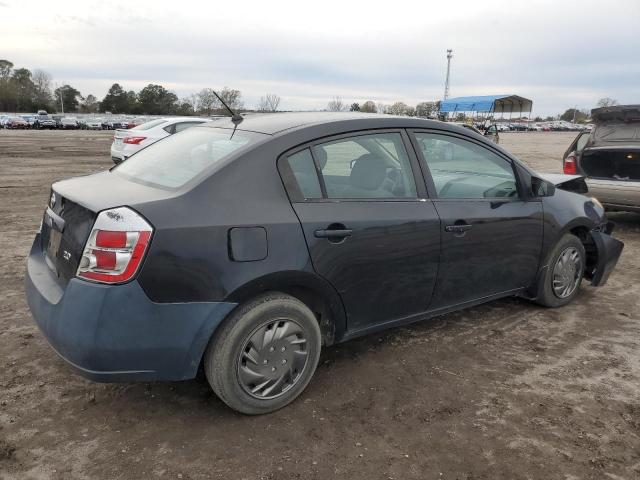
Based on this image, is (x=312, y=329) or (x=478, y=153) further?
(x=478, y=153)

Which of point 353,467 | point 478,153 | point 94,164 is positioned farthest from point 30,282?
point 94,164

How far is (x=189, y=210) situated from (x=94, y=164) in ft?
52.5

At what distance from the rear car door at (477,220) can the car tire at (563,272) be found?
25cm

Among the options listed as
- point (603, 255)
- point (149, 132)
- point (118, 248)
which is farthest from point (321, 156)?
point (149, 132)

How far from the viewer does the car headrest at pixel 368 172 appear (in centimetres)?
313

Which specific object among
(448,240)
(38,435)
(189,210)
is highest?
(189,210)

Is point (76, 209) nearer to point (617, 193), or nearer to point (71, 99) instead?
point (617, 193)

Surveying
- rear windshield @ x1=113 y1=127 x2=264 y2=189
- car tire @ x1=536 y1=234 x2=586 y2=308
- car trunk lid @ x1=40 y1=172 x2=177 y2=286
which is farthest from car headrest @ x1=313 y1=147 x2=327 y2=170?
car tire @ x1=536 y1=234 x2=586 y2=308

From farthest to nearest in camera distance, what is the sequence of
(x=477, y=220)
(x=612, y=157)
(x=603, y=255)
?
(x=612, y=157) → (x=603, y=255) → (x=477, y=220)

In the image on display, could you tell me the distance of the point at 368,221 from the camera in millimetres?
2977

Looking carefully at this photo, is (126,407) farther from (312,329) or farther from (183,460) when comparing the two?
(312,329)

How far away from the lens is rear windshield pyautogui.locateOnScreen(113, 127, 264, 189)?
110 inches

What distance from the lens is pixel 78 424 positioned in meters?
2.70

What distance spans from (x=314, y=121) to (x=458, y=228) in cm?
118
